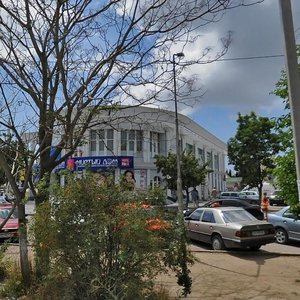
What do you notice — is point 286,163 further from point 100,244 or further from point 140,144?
point 140,144

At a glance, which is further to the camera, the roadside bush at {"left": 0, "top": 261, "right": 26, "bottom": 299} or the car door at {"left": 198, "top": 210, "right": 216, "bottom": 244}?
the car door at {"left": 198, "top": 210, "right": 216, "bottom": 244}

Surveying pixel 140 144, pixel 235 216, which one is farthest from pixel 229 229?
pixel 140 144

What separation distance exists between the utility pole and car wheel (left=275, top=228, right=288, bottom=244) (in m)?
9.72

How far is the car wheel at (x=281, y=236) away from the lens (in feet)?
50.5

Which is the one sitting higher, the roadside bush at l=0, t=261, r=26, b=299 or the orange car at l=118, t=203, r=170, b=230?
the orange car at l=118, t=203, r=170, b=230

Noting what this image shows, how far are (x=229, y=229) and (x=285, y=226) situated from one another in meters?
3.06

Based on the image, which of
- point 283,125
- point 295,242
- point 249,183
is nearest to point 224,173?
point 249,183

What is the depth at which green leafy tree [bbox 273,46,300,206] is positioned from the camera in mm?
9412

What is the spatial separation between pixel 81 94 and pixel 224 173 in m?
79.4

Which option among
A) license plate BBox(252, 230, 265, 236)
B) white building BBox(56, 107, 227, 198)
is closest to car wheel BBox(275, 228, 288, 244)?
license plate BBox(252, 230, 265, 236)

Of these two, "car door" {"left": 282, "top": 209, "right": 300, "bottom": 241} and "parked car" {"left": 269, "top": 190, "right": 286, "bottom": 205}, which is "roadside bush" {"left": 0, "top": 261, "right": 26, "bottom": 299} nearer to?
"parked car" {"left": 269, "top": 190, "right": 286, "bottom": 205}

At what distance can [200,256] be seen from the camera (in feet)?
40.7

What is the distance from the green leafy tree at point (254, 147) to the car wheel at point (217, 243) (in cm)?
2220

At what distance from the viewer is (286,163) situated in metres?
9.61
